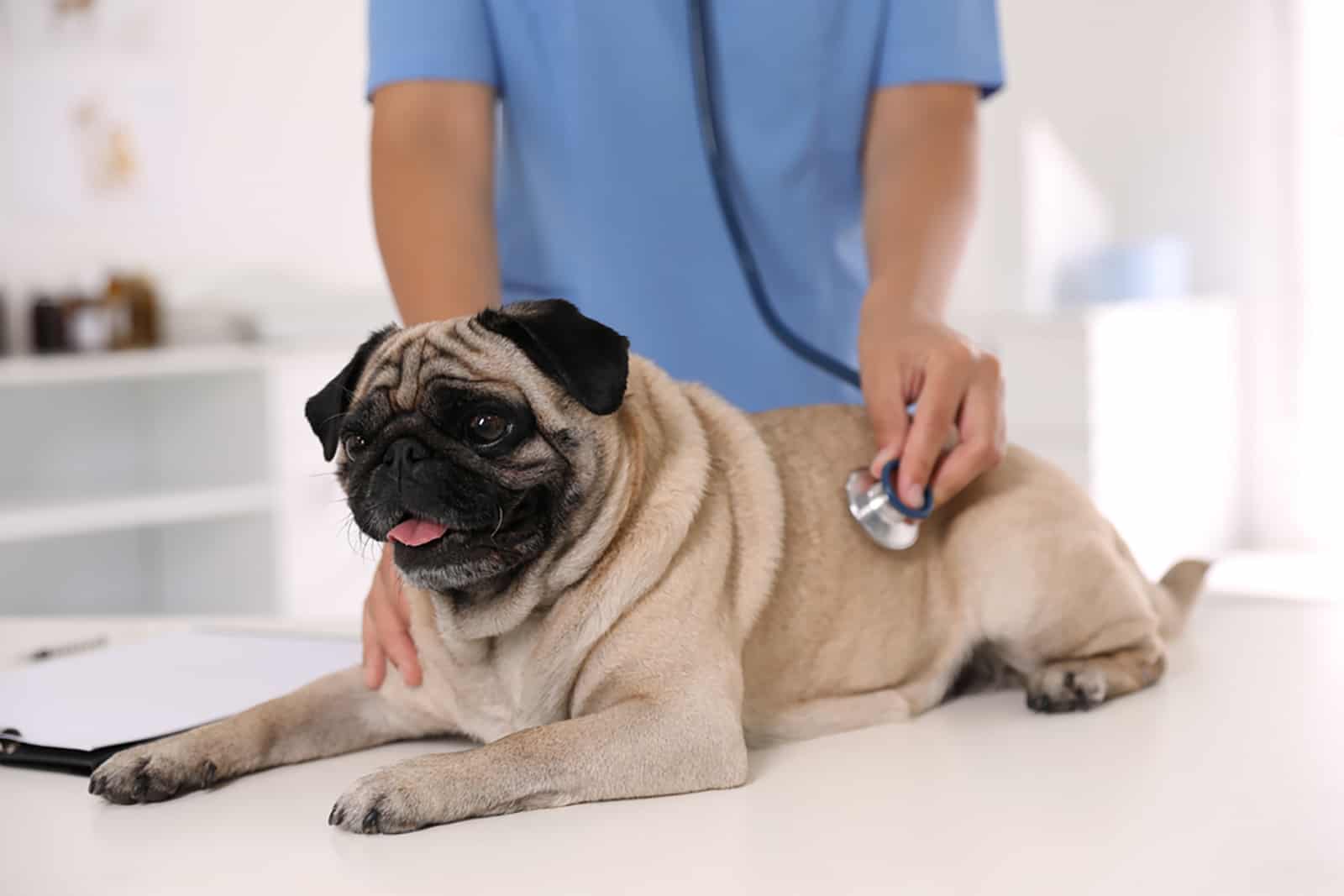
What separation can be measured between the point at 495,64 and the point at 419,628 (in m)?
0.76

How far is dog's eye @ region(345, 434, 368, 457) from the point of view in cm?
112

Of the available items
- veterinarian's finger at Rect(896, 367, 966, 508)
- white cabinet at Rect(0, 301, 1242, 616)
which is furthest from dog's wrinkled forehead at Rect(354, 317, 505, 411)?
white cabinet at Rect(0, 301, 1242, 616)

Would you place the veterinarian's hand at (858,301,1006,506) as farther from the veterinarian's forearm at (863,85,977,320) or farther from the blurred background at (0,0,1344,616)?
the blurred background at (0,0,1344,616)

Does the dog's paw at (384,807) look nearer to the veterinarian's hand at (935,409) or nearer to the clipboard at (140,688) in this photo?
the clipboard at (140,688)

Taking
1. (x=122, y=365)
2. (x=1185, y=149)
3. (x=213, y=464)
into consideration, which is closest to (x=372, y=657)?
(x=122, y=365)

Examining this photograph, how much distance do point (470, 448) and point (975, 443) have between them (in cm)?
47

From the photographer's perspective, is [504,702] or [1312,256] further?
[1312,256]

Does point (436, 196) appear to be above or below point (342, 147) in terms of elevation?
below

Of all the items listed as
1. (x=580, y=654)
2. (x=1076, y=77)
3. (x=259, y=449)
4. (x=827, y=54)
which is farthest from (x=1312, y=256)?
(x=580, y=654)

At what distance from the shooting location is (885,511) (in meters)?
1.29

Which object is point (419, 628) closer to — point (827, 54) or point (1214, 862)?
point (1214, 862)

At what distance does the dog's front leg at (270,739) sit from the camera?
103 centimetres

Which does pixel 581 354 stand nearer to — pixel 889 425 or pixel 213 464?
pixel 889 425

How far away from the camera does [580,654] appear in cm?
114
